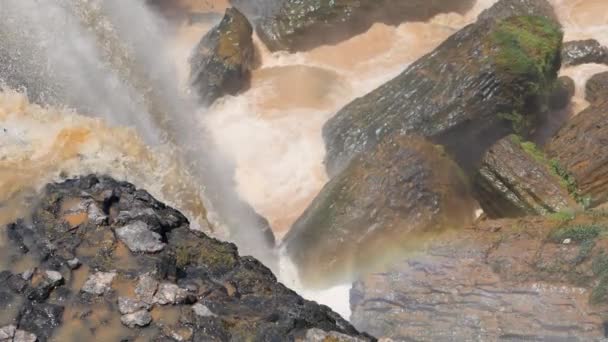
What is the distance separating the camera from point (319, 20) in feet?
40.3

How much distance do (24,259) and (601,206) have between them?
607 cm

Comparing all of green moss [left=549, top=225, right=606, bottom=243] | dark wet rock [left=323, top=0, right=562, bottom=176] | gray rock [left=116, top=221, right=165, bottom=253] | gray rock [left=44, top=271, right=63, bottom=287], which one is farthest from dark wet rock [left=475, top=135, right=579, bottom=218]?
gray rock [left=44, top=271, right=63, bottom=287]

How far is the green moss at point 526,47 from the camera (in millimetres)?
9562

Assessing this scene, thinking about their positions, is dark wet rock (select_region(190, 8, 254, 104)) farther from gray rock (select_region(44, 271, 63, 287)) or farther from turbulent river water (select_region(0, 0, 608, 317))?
gray rock (select_region(44, 271, 63, 287))

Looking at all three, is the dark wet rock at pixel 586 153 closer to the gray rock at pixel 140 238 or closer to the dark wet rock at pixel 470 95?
the dark wet rock at pixel 470 95

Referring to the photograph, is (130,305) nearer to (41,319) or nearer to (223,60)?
(41,319)

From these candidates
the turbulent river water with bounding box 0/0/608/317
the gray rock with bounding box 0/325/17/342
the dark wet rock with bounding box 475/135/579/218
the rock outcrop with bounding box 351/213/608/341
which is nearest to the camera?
the gray rock with bounding box 0/325/17/342

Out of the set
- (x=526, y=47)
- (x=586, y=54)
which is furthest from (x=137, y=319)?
(x=586, y=54)

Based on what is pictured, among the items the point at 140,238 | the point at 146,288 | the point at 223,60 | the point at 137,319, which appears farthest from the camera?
the point at 223,60

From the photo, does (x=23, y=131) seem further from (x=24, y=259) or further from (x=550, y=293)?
(x=550, y=293)

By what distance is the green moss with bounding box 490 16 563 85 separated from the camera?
9.56 m

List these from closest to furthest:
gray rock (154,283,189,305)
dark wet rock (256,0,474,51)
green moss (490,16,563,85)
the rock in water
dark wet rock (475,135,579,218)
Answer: gray rock (154,283,189,305), dark wet rock (475,135,579,218), the rock in water, green moss (490,16,563,85), dark wet rock (256,0,474,51)

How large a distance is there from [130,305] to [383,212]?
3.98 metres

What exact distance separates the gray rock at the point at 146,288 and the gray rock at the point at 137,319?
117 mm
